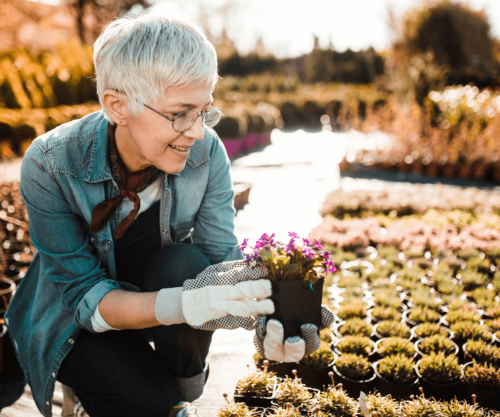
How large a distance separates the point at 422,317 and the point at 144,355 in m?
1.52

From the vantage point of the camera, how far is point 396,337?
1986 mm

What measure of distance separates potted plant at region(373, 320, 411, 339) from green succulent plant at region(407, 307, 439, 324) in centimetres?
13

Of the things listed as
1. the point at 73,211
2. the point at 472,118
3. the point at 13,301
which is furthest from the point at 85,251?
the point at 472,118

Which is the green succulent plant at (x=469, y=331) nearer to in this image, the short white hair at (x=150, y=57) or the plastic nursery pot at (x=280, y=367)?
the plastic nursery pot at (x=280, y=367)

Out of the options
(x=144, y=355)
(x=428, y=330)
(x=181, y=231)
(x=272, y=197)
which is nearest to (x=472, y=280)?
(x=428, y=330)

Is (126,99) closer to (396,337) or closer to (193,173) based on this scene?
(193,173)

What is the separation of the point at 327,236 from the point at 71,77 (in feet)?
28.8

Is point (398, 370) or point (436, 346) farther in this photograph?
point (436, 346)

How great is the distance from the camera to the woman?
1.22 meters

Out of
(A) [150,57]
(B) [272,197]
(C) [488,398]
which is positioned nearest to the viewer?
(A) [150,57]

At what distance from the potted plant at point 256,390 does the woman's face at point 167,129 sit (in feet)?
2.84

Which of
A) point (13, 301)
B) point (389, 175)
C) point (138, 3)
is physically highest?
point (138, 3)

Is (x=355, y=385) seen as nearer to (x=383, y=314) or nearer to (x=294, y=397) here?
(x=294, y=397)

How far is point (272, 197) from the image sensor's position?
5.91 m
